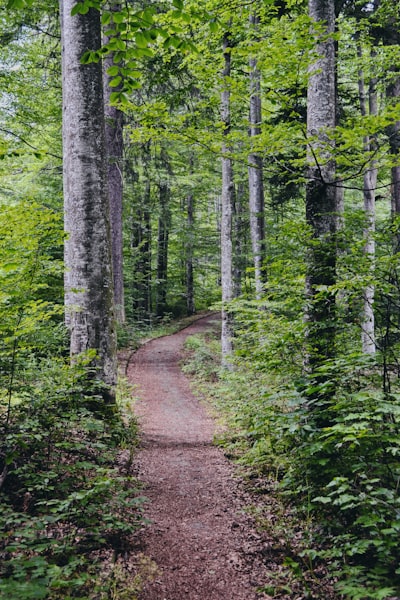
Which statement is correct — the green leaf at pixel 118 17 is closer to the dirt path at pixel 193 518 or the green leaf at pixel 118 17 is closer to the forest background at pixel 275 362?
the forest background at pixel 275 362

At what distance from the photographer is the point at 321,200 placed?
486cm

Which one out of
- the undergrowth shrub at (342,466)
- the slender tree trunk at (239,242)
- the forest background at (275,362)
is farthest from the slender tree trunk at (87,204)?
the slender tree trunk at (239,242)

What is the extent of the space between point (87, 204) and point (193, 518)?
4.41 metres

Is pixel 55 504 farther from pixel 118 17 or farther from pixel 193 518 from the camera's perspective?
pixel 118 17

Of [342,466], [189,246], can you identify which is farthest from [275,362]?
[189,246]

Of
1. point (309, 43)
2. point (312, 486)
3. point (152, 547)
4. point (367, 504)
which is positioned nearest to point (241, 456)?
point (312, 486)

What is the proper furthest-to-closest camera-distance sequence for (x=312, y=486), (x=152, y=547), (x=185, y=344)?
(x=185, y=344), (x=312, y=486), (x=152, y=547)

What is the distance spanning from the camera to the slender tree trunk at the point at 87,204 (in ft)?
19.5

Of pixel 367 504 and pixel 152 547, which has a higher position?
pixel 367 504

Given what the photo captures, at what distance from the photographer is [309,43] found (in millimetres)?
4672

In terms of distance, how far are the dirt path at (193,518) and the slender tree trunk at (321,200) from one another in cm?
191

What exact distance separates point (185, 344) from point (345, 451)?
15.0 metres

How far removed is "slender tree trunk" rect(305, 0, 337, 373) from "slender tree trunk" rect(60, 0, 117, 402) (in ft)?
9.74

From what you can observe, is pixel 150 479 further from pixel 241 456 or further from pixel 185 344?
pixel 185 344
